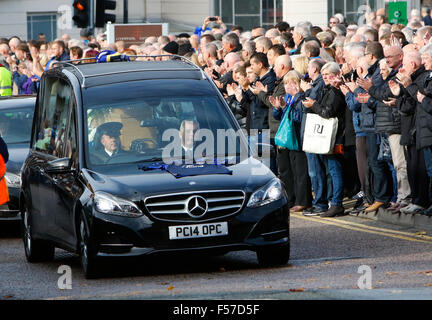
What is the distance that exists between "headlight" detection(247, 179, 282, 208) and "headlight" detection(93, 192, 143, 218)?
1.05m

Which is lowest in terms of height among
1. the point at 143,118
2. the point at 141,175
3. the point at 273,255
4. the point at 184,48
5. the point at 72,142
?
the point at 273,255

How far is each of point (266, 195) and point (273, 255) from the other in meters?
0.63

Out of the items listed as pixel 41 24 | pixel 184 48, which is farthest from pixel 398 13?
pixel 41 24

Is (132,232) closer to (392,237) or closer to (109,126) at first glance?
(109,126)

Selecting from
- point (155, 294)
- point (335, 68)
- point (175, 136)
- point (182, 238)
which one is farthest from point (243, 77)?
point (155, 294)

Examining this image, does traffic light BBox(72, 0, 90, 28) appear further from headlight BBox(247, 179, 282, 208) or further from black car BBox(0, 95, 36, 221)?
headlight BBox(247, 179, 282, 208)

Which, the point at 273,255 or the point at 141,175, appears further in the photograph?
the point at 273,255

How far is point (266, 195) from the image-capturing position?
1082 cm

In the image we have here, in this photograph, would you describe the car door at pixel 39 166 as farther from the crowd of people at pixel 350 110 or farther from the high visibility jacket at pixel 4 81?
the high visibility jacket at pixel 4 81

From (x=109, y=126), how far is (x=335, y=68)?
4.96 m

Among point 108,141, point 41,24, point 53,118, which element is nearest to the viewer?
point 108,141

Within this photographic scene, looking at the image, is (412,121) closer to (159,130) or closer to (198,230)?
(159,130)

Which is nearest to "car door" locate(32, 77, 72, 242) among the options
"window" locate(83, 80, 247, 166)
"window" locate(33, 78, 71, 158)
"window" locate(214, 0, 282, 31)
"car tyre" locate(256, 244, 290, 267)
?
"window" locate(33, 78, 71, 158)

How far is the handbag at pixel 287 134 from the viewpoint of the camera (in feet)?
54.2
